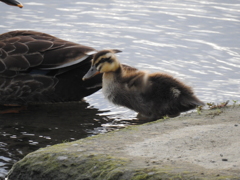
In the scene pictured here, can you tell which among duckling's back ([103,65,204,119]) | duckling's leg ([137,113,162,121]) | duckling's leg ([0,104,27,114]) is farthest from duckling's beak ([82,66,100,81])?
duckling's leg ([0,104,27,114])

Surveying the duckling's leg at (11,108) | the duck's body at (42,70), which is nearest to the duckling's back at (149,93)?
the duck's body at (42,70)

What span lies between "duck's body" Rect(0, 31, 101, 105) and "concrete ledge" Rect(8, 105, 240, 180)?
2334 mm

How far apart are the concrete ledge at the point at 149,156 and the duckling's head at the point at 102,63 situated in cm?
186

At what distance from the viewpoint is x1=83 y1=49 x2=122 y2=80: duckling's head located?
248 inches

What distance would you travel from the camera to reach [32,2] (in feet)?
37.7

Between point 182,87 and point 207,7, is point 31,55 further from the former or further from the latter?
point 207,7

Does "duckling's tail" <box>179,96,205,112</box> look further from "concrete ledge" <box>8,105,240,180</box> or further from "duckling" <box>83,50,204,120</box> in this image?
"concrete ledge" <box>8,105,240,180</box>

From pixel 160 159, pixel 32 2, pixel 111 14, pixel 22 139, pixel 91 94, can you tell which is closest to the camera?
pixel 160 159

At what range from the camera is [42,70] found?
22.4ft

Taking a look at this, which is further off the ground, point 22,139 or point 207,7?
point 207,7

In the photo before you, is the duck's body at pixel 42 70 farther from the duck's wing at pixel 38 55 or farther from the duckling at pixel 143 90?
the duckling at pixel 143 90

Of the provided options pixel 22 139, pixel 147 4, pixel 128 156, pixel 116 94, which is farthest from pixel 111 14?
pixel 128 156

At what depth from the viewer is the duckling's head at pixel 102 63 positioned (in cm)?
629

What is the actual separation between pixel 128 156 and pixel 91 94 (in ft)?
A: 11.3
